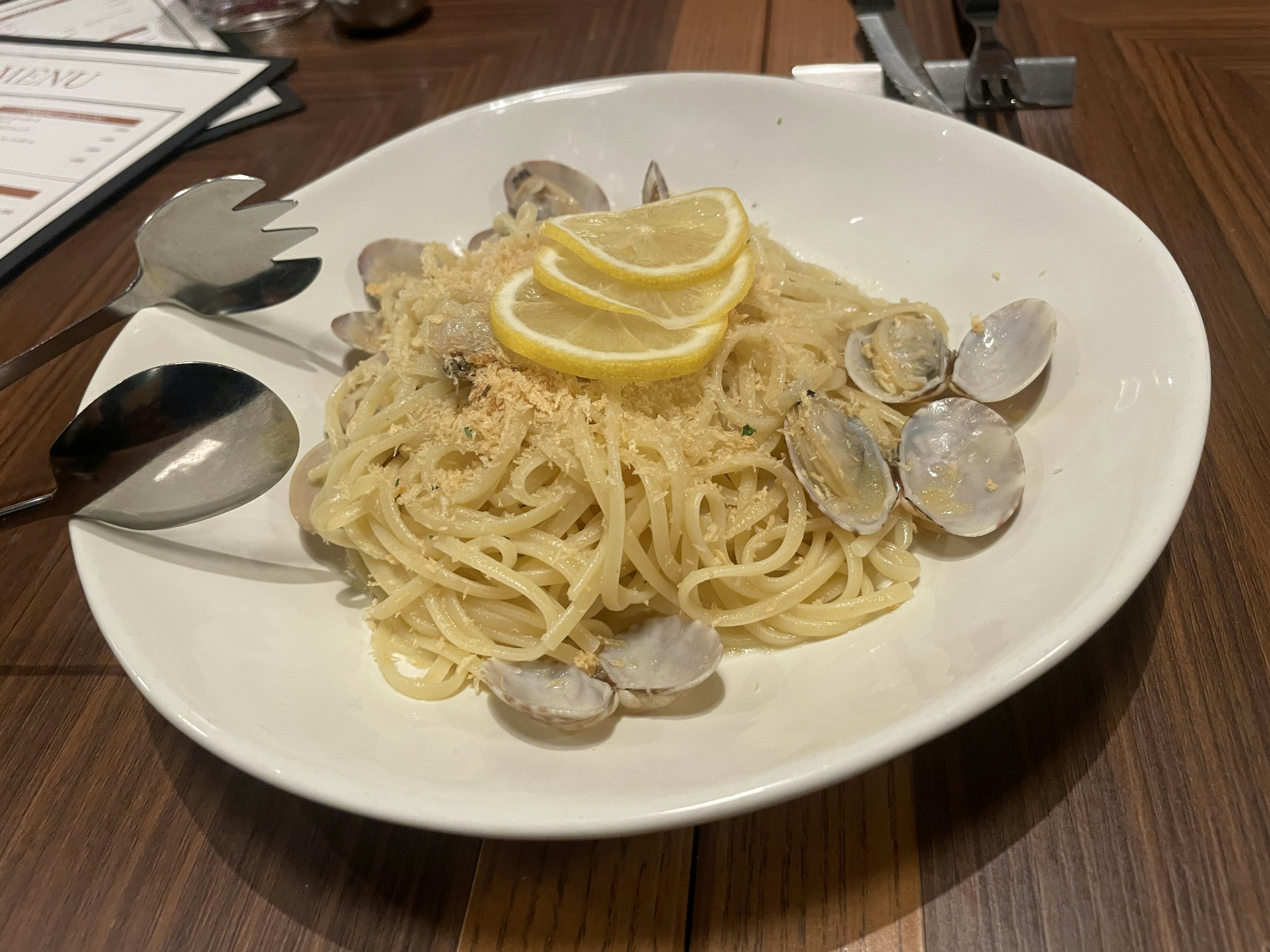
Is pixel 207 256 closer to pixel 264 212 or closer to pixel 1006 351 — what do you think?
pixel 264 212

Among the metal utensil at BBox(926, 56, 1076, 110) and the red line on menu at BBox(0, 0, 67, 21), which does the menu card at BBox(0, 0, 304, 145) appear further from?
the metal utensil at BBox(926, 56, 1076, 110)

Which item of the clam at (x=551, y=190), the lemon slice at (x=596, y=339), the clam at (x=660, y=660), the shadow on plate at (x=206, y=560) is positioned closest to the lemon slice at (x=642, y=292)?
the lemon slice at (x=596, y=339)

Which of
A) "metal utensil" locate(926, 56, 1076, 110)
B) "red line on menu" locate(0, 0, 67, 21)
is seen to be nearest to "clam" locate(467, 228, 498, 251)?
"metal utensil" locate(926, 56, 1076, 110)

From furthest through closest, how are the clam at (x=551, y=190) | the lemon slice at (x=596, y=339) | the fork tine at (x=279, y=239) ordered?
the clam at (x=551, y=190)
the fork tine at (x=279, y=239)
the lemon slice at (x=596, y=339)

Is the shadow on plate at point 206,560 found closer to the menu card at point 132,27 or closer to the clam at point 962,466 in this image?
the clam at point 962,466

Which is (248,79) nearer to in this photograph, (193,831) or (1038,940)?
(193,831)

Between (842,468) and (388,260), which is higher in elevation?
(388,260)

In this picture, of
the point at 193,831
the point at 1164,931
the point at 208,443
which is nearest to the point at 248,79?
the point at 208,443

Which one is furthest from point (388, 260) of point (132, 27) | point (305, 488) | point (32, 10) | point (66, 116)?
point (32, 10)
